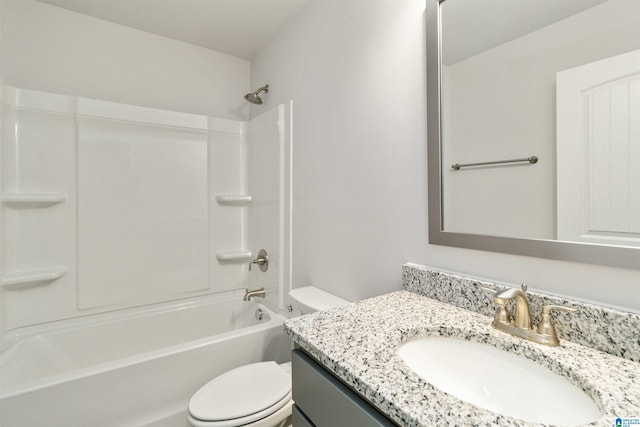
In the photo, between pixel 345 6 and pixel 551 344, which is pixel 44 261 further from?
pixel 551 344

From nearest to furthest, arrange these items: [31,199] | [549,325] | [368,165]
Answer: [549,325]
[368,165]
[31,199]

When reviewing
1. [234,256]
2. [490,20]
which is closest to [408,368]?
[490,20]

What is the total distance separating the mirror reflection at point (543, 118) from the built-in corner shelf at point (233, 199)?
1.70 m

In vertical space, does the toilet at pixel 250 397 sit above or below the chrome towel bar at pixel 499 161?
below

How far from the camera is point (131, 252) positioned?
6.49 feet

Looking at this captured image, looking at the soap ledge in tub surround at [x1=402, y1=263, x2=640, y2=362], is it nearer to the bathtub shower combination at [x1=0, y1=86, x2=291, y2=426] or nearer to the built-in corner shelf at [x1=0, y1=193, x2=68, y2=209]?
the bathtub shower combination at [x1=0, y1=86, x2=291, y2=426]

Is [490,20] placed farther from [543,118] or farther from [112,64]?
[112,64]

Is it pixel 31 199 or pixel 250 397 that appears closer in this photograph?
pixel 250 397

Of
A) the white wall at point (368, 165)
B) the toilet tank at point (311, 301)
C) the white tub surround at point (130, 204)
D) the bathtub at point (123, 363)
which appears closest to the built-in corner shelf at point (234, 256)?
the white tub surround at point (130, 204)

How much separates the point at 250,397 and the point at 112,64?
2.25m

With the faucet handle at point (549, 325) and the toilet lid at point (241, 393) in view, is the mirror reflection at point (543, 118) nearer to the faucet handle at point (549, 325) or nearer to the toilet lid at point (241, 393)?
the faucet handle at point (549, 325)

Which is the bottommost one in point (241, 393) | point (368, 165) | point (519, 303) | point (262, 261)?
point (241, 393)

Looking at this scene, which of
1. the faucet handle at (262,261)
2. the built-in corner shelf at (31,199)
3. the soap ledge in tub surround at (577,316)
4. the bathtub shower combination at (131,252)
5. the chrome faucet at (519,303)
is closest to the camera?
the soap ledge in tub surround at (577,316)

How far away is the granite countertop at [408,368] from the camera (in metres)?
0.48
